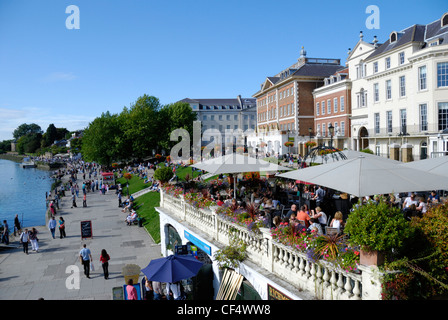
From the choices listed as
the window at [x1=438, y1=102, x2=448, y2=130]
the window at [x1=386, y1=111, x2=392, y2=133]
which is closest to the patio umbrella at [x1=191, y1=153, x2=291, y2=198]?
the window at [x1=438, y1=102, x2=448, y2=130]

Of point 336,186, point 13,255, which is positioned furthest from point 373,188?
point 13,255

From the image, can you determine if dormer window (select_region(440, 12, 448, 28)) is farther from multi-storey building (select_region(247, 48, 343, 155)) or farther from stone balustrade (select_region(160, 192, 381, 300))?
stone balustrade (select_region(160, 192, 381, 300))

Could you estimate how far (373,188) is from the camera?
23.2 feet

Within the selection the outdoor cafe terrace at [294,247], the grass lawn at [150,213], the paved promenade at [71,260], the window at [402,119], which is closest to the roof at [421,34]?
the window at [402,119]

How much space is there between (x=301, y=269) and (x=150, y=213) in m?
23.4

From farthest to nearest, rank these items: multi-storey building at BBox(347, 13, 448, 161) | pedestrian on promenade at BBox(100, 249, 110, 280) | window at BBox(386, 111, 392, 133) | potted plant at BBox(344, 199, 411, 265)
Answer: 1. window at BBox(386, 111, 392, 133)
2. multi-storey building at BBox(347, 13, 448, 161)
3. pedestrian on promenade at BBox(100, 249, 110, 280)
4. potted plant at BBox(344, 199, 411, 265)

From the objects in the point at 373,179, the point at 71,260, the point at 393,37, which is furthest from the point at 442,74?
the point at 71,260

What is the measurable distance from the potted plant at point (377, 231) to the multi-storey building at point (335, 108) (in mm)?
36689

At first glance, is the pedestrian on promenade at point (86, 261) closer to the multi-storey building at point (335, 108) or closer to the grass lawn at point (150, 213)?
the grass lawn at point (150, 213)

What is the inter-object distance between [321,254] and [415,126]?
98.9 ft

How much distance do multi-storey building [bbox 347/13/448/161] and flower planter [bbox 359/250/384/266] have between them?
27.0 m

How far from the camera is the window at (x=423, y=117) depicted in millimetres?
29500

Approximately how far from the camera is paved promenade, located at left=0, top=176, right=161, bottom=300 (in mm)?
14023

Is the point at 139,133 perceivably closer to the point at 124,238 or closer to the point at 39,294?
the point at 124,238
